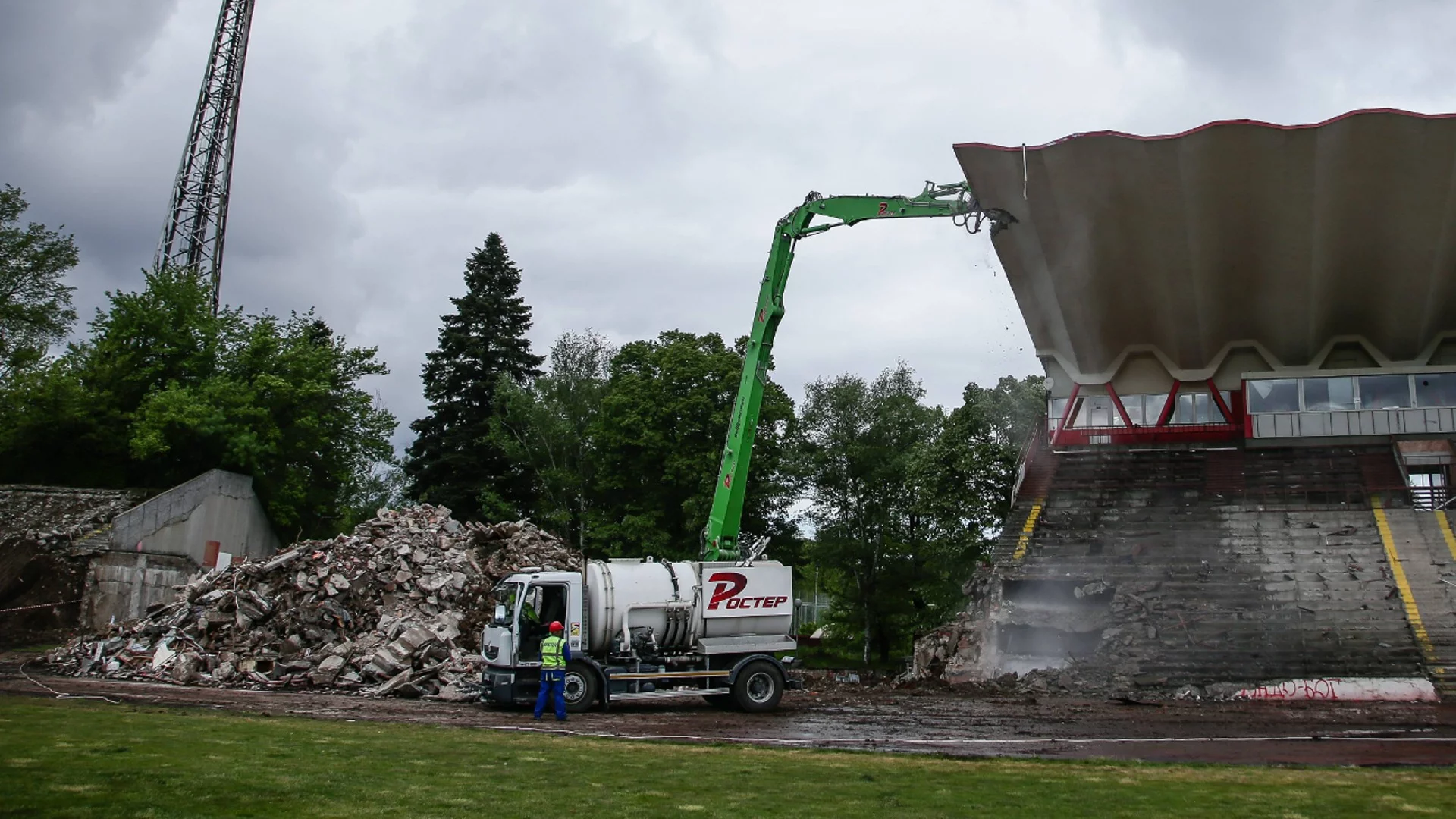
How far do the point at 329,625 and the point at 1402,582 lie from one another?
27412 millimetres

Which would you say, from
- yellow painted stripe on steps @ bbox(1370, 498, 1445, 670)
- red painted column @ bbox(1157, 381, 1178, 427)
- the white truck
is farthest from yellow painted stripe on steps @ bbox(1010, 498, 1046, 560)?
the white truck

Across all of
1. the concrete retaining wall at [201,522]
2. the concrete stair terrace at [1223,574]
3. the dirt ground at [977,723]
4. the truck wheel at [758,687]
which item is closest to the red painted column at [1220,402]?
the concrete stair terrace at [1223,574]

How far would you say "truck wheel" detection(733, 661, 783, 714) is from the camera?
2058cm

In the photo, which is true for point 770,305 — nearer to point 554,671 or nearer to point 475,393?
point 554,671

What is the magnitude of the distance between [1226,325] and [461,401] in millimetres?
35091

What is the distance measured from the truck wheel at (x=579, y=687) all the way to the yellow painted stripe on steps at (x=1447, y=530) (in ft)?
81.1

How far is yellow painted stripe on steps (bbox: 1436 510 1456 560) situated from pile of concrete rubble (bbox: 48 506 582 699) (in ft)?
81.0

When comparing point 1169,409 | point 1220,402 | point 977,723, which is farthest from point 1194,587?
point 1220,402

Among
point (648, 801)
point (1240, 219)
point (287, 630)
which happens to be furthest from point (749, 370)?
point (1240, 219)

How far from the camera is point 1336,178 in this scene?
107 ft

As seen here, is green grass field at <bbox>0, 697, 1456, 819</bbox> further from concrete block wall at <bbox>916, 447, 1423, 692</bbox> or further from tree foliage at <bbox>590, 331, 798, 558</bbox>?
tree foliage at <bbox>590, 331, 798, 558</bbox>

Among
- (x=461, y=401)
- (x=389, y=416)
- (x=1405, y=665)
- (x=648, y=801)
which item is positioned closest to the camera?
(x=648, y=801)

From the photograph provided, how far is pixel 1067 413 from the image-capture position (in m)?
43.9

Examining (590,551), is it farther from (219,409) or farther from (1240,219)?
(1240,219)
